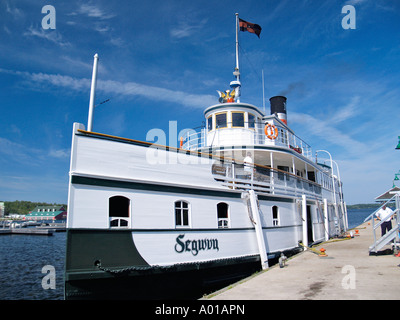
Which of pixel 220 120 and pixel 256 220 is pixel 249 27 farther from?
pixel 256 220

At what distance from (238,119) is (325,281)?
805 centimetres

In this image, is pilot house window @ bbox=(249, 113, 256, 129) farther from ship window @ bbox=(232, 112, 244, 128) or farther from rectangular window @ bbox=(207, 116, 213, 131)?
rectangular window @ bbox=(207, 116, 213, 131)

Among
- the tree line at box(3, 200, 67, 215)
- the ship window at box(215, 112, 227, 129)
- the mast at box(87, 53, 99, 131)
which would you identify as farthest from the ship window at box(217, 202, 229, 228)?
the tree line at box(3, 200, 67, 215)

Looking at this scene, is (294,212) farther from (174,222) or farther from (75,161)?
(75,161)

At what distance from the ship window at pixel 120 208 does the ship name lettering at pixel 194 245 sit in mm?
1506

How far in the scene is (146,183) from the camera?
7.63 metres

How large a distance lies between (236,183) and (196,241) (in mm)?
2930

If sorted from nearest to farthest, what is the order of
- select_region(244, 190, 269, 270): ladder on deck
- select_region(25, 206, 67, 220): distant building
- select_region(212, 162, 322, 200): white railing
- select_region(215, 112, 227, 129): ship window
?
1. select_region(212, 162, 322, 200): white railing
2. select_region(244, 190, 269, 270): ladder on deck
3. select_region(215, 112, 227, 129): ship window
4. select_region(25, 206, 67, 220): distant building

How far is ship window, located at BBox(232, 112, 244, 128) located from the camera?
13.6 metres

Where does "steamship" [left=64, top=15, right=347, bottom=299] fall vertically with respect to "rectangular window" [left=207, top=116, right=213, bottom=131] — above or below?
below

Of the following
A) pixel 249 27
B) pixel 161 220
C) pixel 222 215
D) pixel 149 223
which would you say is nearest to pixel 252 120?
pixel 222 215

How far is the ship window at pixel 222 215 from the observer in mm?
9281

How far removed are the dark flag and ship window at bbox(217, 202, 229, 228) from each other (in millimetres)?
12245
